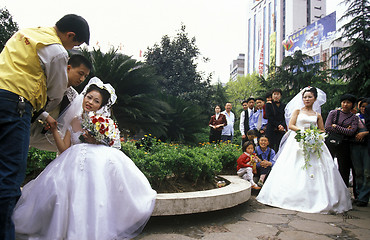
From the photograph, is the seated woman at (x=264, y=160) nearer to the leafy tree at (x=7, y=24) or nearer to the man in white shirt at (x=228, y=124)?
the man in white shirt at (x=228, y=124)

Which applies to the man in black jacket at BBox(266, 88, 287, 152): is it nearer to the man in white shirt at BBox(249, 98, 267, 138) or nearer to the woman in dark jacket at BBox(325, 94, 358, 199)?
the man in white shirt at BBox(249, 98, 267, 138)

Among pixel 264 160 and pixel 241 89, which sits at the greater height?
pixel 241 89

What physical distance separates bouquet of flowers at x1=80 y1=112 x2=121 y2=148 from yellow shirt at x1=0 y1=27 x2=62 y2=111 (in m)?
0.61

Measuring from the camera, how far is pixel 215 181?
4555 millimetres

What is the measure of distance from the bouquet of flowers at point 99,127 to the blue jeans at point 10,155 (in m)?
0.75

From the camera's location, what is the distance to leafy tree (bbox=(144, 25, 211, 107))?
515 inches

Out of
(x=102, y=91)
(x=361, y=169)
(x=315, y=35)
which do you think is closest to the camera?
(x=102, y=91)

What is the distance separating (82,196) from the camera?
7.72ft

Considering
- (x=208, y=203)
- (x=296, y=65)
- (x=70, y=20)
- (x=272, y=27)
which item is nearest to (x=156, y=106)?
(x=208, y=203)

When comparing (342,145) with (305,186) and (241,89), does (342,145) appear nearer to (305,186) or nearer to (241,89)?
(305,186)

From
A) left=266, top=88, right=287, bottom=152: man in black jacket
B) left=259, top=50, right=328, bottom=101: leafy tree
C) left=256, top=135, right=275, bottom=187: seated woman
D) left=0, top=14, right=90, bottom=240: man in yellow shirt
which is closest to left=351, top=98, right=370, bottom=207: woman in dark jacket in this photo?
left=256, top=135, right=275, bottom=187: seated woman

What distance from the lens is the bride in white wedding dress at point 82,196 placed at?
2.28 meters

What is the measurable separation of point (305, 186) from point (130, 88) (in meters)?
5.11

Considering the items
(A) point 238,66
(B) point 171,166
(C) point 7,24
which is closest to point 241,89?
(C) point 7,24
